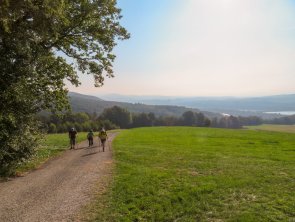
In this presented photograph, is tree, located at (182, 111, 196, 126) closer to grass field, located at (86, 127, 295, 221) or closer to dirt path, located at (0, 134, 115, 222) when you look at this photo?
dirt path, located at (0, 134, 115, 222)

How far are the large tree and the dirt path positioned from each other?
2.48 metres

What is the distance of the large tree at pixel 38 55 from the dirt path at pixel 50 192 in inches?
97.8

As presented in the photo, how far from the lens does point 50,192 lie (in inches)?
604

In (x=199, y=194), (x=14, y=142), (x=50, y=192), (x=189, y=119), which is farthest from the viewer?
(x=189, y=119)

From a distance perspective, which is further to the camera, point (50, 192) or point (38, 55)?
point (38, 55)

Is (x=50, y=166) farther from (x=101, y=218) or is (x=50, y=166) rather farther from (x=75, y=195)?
(x=101, y=218)

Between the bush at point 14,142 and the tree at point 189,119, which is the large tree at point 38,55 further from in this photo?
Answer: the tree at point 189,119

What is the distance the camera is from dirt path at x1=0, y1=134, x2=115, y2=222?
40.7 ft

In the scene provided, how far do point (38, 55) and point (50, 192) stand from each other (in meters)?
8.38

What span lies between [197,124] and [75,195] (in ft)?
447

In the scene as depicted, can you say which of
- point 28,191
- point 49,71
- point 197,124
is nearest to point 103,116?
point 197,124

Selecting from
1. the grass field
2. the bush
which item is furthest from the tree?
the bush

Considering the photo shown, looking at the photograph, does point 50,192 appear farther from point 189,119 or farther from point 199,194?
point 189,119

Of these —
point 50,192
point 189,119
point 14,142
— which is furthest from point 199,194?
point 189,119
